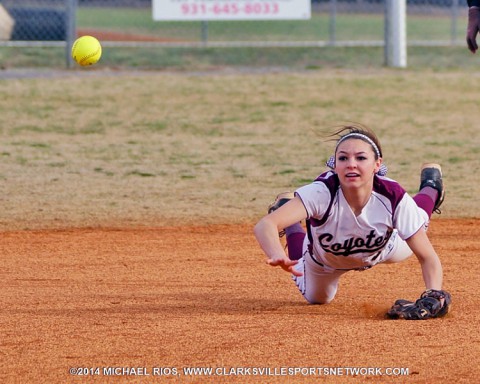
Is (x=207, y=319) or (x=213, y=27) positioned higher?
(x=213, y=27)

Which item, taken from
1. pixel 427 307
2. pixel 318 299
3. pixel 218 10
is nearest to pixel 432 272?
pixel 427 307

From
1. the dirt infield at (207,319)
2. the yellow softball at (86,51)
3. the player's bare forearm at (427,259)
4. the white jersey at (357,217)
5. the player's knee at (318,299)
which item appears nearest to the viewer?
the dirt infield at (207,319)

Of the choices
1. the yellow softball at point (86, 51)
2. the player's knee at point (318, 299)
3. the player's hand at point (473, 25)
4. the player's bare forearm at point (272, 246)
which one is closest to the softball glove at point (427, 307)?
the player's knee at point (318, 299)

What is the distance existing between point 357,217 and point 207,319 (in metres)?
0.88

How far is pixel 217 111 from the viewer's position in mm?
13609

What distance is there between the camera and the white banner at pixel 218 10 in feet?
53.4

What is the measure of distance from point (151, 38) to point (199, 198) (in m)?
14.2

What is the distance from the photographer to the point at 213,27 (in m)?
27.4

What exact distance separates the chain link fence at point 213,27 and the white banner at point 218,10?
2.26ft

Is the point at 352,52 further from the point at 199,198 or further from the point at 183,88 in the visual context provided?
the point at 199,198

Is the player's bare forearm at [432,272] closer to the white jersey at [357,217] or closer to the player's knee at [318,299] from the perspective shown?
the white jersey at [357,217]

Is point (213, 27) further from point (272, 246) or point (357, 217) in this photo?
point (272, 246)

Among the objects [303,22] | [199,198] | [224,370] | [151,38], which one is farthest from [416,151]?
[303,22]

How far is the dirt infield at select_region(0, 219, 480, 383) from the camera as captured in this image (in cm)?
423
